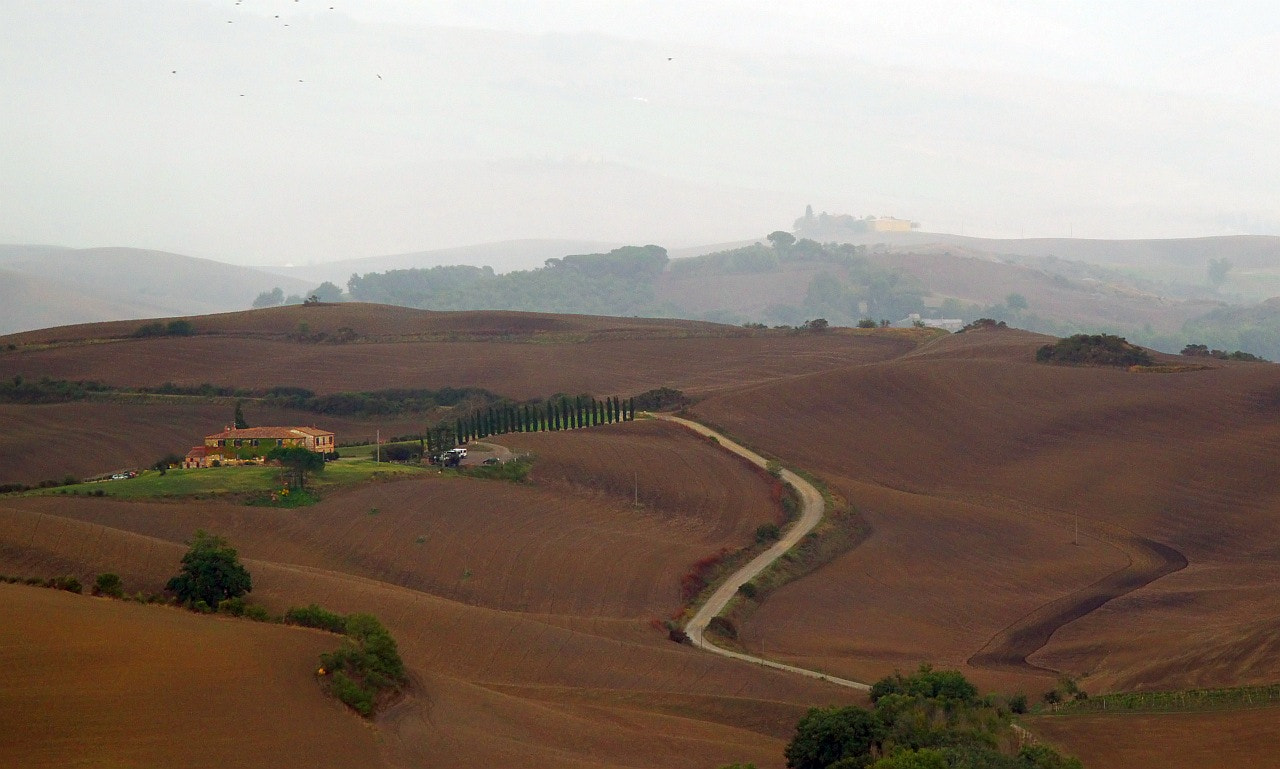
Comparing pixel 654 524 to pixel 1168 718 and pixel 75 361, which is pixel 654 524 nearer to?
pixel 1168 718

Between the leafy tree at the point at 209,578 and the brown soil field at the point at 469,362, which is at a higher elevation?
the brown soil field at the point at 469,362

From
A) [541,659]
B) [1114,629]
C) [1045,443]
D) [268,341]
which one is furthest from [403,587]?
[268,341]

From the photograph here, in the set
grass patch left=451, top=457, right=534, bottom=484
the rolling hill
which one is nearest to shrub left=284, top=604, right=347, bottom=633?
the rolling hill

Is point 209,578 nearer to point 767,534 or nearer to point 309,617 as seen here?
point 309,617

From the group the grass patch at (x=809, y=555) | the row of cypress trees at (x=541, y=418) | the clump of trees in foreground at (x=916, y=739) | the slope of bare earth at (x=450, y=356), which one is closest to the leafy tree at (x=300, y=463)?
the row of cypress trees at (x=541, y=418)

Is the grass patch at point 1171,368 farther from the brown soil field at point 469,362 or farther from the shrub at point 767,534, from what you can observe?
the shrub at point 767,534

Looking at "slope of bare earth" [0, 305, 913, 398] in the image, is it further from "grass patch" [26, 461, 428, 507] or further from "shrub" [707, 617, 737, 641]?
"shrub" [707, 617, 737, 641]
